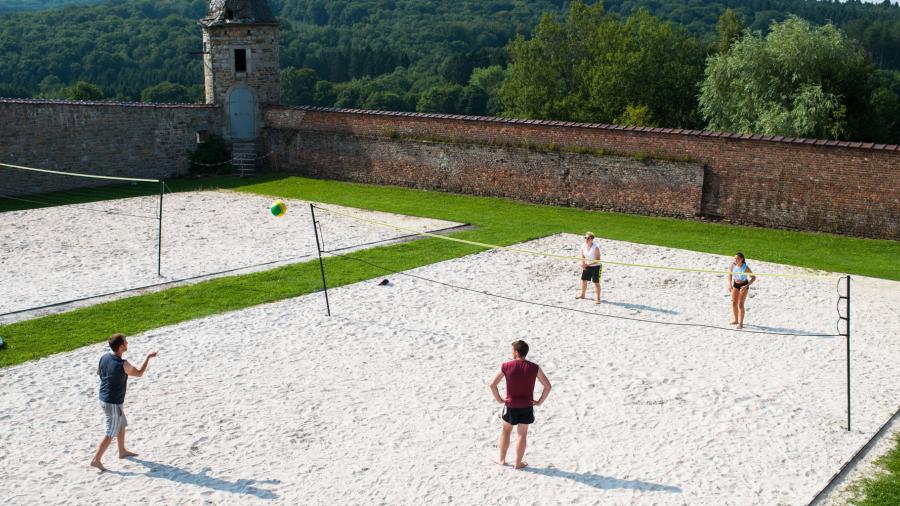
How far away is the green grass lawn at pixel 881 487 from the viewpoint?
8898 millimetres

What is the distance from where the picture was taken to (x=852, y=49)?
3591cm

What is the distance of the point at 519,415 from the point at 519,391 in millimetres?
274

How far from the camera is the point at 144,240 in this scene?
20812mm

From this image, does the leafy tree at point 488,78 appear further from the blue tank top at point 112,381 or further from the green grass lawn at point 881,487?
the blue tank top at point 112,381

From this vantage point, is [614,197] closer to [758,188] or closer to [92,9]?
[758,188]

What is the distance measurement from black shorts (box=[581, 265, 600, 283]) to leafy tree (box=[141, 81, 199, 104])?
5446 centimetres

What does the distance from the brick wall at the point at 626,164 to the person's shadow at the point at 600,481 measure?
1477 cm

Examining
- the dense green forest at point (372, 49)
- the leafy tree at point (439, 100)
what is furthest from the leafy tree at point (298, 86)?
the leafy tree at point (439, 100)

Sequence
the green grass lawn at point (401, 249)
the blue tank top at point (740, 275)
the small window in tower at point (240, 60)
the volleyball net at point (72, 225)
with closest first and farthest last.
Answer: the green grass lawn at point (401, 249), the blue tank top at point (740, 275), the volleyball net at point (72, 225), the small window in tower at point (240, 60)

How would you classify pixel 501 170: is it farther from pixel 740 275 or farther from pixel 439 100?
pixel 439 100

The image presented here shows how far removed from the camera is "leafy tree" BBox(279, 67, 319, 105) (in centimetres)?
7743

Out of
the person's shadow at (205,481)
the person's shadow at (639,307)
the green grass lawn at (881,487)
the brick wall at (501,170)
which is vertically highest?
the brick wall at (501,170)

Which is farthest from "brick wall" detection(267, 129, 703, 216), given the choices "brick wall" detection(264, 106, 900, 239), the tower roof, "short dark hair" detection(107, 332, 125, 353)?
"short dark hair" detection(107, 332, 125, 353)

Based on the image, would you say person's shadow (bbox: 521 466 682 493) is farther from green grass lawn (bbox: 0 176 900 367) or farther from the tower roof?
the tower roof
